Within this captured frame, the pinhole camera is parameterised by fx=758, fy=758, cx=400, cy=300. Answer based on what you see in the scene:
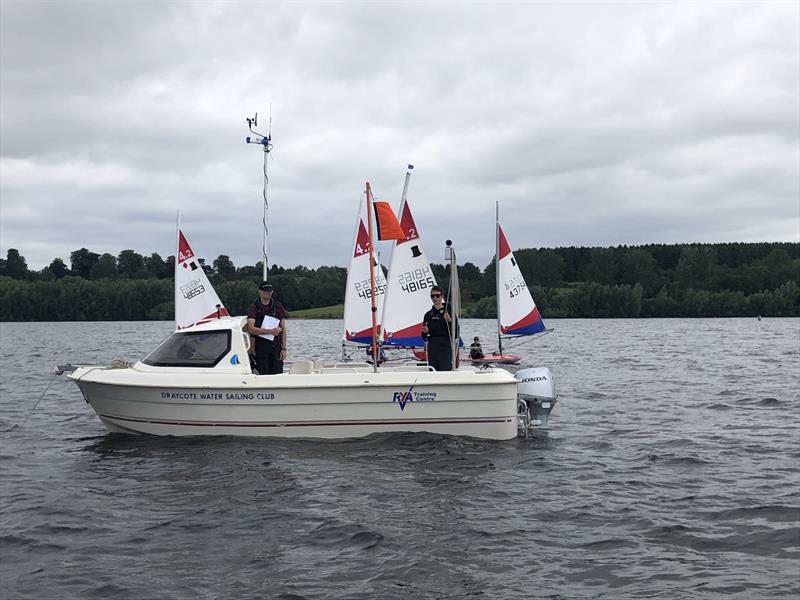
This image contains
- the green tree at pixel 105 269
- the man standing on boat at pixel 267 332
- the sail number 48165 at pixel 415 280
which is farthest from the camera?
the green tree at pixel 105 269

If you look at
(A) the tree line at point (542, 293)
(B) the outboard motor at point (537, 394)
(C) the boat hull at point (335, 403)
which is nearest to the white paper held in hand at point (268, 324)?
(C) the boat hull at point (335, 403)

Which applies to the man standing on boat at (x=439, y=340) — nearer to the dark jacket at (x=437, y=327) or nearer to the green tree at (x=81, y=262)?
the dark jacket at (x=437, y=327)

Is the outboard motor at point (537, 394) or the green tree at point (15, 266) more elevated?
the green tree at point (15, 266)

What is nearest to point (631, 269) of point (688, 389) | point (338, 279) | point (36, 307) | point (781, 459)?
point (338, 279)

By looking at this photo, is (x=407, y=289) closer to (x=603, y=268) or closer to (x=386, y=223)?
(x=386, y=223)

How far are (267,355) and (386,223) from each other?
117 inches

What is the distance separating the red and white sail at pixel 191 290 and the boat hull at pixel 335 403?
9.51 m

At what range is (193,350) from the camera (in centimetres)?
1233

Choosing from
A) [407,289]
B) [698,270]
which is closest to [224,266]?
[698,270]

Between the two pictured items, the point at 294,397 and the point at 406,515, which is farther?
the point at 294,397

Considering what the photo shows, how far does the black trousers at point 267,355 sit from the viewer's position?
41.5ft

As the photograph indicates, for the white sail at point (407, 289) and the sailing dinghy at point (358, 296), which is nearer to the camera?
the white sail at point (407, 289)

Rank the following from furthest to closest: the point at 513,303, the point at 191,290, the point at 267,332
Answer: the point at 513,303, the point at 191,290, the point at 267,332

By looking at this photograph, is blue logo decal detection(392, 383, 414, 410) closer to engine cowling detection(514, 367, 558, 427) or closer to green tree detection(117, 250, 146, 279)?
engine cowling detection(514, 367, 558, 427)
